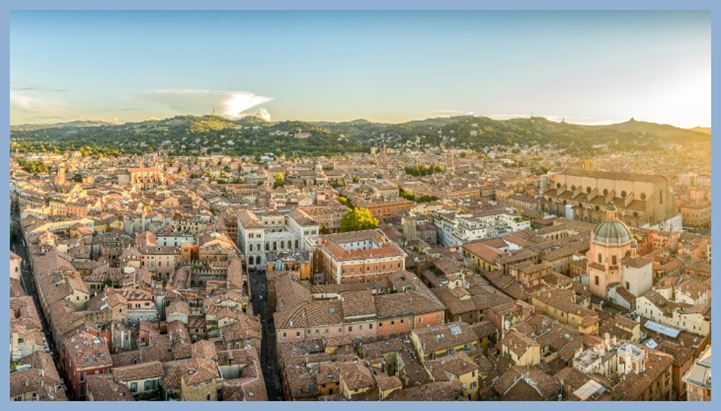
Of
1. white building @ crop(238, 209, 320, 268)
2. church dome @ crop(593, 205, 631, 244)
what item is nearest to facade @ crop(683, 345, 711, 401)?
church dome @ crop(593, 205, 631, 244)

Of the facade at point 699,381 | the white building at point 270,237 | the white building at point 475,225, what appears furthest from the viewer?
the white building at point 475,225

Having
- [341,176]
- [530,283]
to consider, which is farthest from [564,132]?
[341,176]

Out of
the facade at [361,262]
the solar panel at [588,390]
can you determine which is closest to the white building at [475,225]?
the facade at [361,262]

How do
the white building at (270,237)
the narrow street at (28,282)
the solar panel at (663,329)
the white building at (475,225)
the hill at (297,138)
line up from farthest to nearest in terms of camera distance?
the hill at (297,138) < the white building at (475,225) < the white building at (270,237) < the solar panel at (663,329) < the narrow street at (28,282)

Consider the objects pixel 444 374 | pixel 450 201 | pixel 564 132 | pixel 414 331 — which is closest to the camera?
pixel 444 374

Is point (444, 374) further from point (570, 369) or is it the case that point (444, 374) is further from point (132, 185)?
point (132, 185)

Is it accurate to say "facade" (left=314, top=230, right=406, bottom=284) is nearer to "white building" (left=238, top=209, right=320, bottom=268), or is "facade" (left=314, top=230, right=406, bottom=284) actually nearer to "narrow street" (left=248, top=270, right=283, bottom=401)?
"narrow street" (left=248, top=270, right=283, bottom=401)

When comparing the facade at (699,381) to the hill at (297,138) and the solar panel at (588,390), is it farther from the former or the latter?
the hill at (297,138)
